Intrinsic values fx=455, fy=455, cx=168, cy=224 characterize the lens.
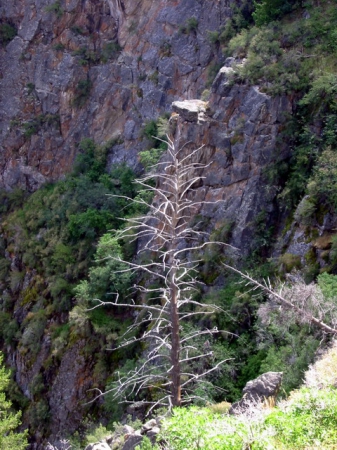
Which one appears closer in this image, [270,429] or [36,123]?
[270,429]

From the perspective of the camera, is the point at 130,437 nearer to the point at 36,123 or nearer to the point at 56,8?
the point at 36,123

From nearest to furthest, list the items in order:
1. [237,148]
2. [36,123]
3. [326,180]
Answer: [326,180], [237,148], [36,123]

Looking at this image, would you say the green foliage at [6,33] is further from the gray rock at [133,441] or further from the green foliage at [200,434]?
the green foliage at [200,434]

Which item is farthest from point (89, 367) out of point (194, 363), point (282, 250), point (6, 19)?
point (6, 19)

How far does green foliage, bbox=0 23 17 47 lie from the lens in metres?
29.7

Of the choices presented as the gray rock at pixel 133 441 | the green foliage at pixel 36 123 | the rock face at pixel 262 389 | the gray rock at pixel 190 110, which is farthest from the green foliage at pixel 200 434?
the green foliage at pixel 36 123

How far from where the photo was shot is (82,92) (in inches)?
1078

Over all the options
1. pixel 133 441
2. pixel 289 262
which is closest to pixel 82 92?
pixel 289 262

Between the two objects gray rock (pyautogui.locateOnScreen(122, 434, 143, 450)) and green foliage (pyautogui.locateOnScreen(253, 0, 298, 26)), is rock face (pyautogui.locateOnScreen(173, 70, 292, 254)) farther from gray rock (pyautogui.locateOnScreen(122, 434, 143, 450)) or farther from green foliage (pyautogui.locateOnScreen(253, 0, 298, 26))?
gray rock (pyautogui.locateOnScreen(122, 434, 143, 450))

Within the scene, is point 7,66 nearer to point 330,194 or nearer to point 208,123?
point 208,123

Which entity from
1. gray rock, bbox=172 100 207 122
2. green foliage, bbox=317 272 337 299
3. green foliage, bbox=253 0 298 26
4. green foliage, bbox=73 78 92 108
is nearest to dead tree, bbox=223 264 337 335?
green foliage, bbox=317 272 337 299

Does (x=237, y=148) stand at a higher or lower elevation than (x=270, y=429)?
lower

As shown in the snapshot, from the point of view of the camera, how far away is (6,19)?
98.3 ft

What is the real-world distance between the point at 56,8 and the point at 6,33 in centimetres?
426
